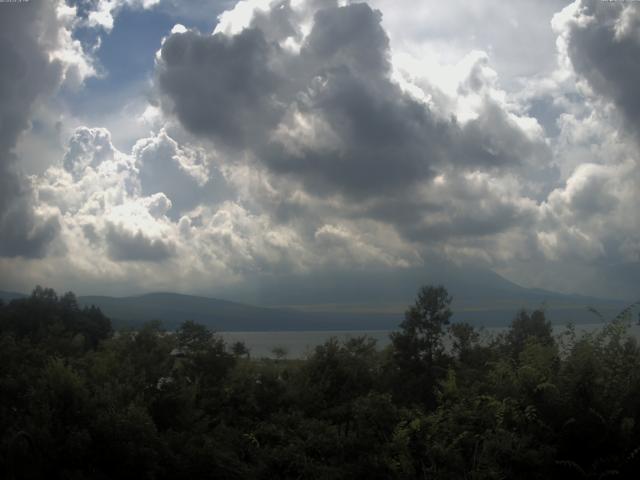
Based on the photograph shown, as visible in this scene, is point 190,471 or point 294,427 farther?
point 294,427

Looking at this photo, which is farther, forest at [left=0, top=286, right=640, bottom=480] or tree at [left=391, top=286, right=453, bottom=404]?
tree at [left=391, top=286, right=453, bottom=404]

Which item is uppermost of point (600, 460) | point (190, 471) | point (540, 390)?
point (540, 390)

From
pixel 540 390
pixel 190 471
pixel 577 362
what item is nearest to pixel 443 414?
pixel 540 390

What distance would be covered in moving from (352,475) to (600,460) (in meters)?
4.53

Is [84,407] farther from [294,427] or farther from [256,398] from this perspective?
Answer: [256,398]

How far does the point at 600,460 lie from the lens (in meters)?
11.1

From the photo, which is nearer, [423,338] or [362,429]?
[362,429]

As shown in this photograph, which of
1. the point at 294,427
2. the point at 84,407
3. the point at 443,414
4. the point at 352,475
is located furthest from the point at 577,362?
the point at 84,407

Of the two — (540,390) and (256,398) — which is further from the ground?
(540,390)

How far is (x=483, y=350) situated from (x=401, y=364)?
4081mm

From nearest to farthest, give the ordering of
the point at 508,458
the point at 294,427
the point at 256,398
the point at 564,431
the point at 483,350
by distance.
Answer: the point at 508,458 → the point at 564,431 → the point at 294,427 → the point at 256,398 → the point at 483,350

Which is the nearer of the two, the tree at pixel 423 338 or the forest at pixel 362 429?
the forest at pixel 362 429

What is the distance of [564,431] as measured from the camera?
11.8 metres

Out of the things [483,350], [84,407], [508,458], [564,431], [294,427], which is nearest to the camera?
[508,458]
